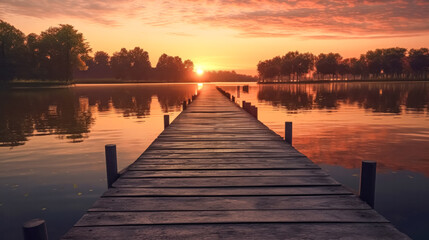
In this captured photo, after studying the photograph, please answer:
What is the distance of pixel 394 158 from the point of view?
10633 millimetres

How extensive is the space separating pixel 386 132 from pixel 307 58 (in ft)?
469

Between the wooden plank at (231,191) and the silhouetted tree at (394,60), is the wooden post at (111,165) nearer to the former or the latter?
the wooden plank at (231,191)

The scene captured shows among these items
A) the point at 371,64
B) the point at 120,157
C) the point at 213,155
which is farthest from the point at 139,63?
the point at 213,155

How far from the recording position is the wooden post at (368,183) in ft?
13.1

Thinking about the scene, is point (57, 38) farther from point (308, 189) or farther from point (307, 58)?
point (307, 58)

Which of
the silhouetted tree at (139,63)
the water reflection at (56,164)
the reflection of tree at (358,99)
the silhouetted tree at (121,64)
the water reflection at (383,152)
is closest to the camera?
the water reflection at (56,164)

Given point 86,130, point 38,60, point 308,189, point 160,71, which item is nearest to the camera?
point 308,189

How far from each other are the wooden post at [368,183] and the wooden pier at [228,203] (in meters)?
0.12

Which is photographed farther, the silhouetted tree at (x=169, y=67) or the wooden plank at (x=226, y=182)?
the silhouetted tree at (x=169, y=67)

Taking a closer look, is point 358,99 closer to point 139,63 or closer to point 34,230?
point 34,230

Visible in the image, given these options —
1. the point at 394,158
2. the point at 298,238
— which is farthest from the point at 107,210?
the point at 394,158

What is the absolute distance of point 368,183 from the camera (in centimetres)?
404

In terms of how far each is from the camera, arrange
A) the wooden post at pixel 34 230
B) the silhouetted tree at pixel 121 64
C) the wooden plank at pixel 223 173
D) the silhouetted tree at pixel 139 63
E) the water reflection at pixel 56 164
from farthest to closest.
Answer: the silhouetted tree at pixel 139 63, the silhouetted tree at pixel 121 64, the water reflection at pixel 56 164, the wooden plank at pixel 223 173, the wooden post at pixel 34 230

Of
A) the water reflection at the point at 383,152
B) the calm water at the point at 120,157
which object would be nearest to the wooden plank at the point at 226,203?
the calm water at the point at 120,157
